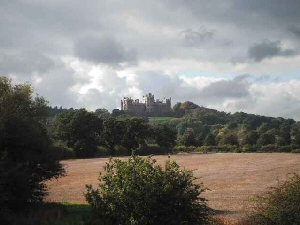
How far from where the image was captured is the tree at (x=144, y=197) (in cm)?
1098

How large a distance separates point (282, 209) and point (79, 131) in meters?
66.4

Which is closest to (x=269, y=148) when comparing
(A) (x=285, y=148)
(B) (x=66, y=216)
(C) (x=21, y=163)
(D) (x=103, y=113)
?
(A) (x=285, y=148)

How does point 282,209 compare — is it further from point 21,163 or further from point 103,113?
point 103,113

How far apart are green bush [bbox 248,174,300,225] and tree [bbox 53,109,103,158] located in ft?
211

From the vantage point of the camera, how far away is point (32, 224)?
13547 millimetres

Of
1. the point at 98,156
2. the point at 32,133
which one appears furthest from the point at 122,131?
the point at 32,133

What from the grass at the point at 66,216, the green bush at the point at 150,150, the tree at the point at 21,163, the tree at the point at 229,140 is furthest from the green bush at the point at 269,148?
the grass at the point at 66,216

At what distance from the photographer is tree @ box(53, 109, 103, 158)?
250ft

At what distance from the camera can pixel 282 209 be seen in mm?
12859

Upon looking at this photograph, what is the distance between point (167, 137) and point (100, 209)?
265ft

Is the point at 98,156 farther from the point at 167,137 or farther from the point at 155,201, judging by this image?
the point at 155,201

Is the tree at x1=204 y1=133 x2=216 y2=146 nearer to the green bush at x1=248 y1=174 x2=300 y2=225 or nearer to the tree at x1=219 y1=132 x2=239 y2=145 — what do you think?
the tree at x1=219 y1=132 x2=239 y2=145

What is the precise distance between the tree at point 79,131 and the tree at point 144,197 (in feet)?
214

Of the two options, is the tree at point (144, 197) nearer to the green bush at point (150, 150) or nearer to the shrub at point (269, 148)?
the green bush at point (150, 150)
